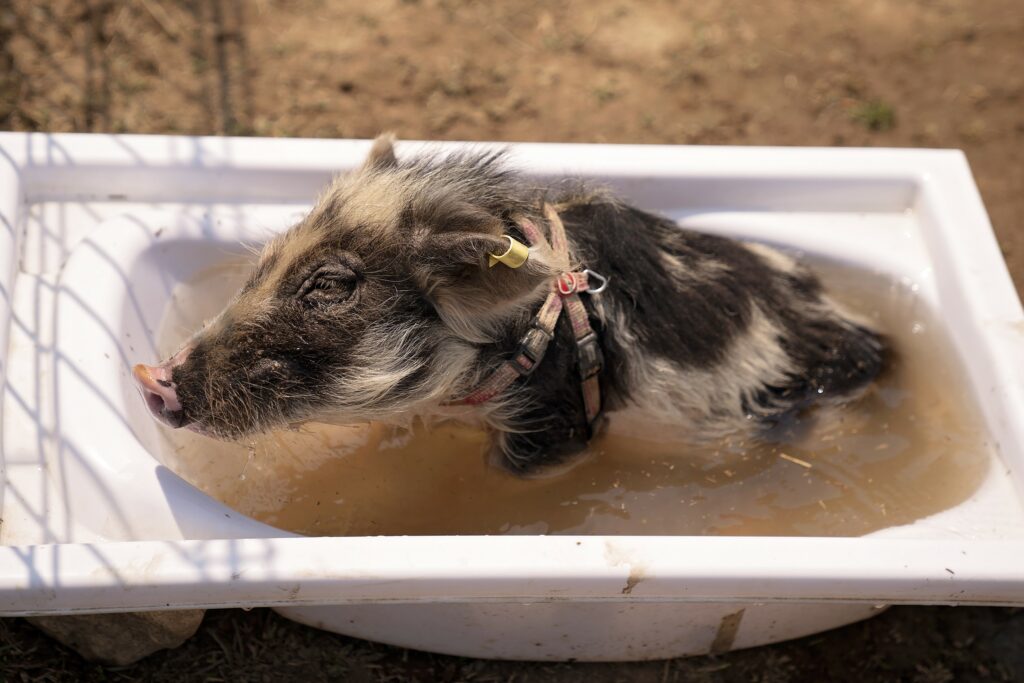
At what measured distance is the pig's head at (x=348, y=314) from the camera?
2430 mm

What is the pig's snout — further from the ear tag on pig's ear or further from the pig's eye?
the ear tag on pig's ear

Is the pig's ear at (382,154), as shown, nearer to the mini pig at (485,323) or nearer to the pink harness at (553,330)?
the mini pig at (485,323)

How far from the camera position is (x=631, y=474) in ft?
10.2

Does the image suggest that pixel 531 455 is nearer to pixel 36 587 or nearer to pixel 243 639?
pixel 243 639

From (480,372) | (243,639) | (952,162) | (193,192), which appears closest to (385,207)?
(480,372)

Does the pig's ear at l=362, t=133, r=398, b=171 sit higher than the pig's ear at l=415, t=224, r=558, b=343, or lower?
higher

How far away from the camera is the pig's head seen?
7.97ft

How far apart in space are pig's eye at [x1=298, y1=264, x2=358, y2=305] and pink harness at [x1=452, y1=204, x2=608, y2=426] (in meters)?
0.47

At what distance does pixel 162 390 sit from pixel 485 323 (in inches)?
32.9

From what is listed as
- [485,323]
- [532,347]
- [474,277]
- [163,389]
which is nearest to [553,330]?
[532,347]

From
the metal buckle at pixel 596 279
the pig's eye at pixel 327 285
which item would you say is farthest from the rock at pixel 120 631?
the metal buckle at pixel 596 279

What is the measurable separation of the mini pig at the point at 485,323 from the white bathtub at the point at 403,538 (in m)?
0.36

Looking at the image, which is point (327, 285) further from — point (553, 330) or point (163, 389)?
point (553, 330)

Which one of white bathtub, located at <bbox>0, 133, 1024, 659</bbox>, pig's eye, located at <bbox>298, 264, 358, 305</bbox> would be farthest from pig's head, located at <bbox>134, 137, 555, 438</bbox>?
white bathtub, located at <bbox>0, 133, 1024, 659</bbox>
